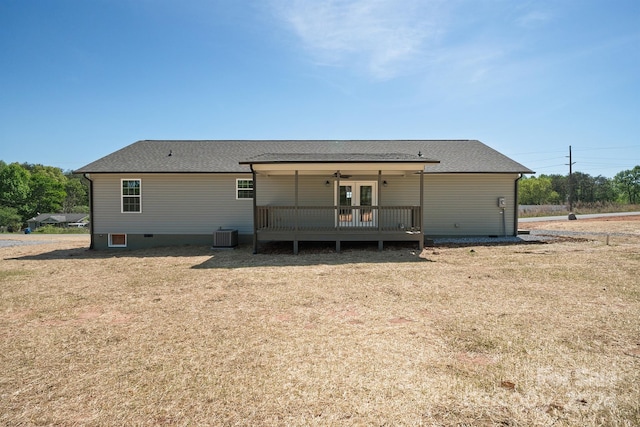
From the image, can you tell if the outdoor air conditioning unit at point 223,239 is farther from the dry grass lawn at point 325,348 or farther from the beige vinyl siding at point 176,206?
the dry grass lawn at point 325,348

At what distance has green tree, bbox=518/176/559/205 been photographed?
7580 cm

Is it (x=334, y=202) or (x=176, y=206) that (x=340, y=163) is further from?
(x=176, y=206)

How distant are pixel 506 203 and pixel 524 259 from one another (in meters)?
4.85

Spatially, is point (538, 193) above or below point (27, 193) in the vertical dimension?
above

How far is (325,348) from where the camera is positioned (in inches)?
150

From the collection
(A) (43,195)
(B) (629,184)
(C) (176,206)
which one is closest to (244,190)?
(C) (176,206)

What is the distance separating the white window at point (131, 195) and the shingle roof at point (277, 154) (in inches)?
24.1

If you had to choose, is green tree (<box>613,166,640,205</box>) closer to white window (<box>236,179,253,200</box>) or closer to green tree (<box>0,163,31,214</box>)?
white window (<box>236,179,253,200</box>)

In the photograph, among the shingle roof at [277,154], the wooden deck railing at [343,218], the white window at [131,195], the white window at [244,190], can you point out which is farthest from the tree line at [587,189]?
the white window at [131,195]

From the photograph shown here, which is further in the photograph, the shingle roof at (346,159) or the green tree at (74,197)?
the green tree at (74,197)

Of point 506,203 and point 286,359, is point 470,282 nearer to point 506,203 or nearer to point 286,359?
point 286,359

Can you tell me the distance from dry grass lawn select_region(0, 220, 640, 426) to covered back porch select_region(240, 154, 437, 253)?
3.47m

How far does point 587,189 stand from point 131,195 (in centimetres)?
7980

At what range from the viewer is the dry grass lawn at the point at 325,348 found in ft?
8.71
